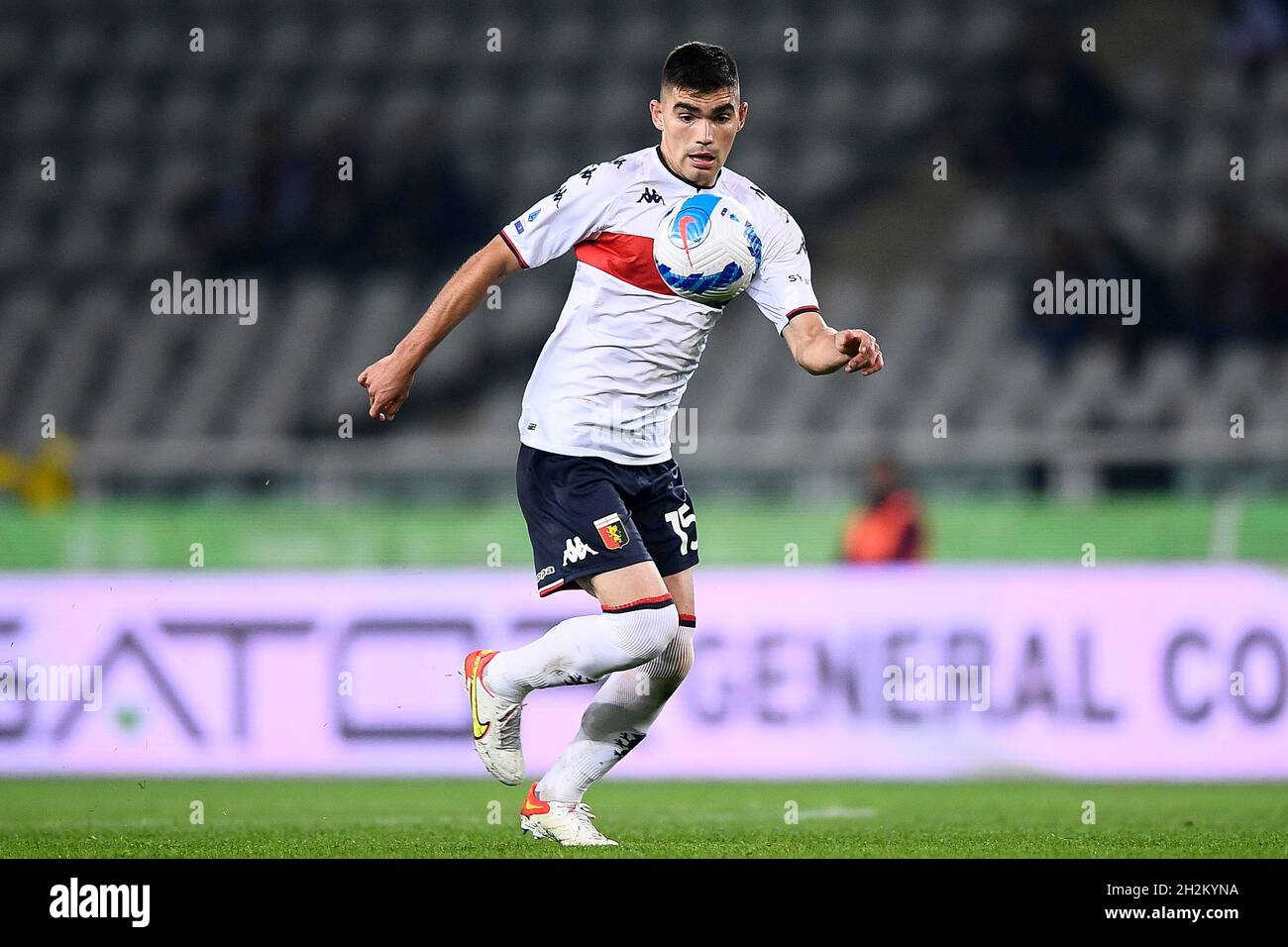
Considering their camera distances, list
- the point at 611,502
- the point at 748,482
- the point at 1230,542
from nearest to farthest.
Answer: the point at 611,502 → the point at 1230,542 → the point at 748,482

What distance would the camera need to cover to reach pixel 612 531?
4.71 metres

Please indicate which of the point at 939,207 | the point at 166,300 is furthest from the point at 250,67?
the point at 939,207

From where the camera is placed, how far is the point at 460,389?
12859 millimetres

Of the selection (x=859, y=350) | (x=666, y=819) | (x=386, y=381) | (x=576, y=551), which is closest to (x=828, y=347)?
(x=859, y=350)

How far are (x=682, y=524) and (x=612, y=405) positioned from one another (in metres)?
0.43

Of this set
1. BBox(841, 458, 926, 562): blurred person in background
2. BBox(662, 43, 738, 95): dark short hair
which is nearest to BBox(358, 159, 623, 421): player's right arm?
BBox(662, 43, 738, 95): dark short hair

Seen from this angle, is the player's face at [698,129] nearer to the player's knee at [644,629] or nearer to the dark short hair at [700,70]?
the dark short hair at [700,70]

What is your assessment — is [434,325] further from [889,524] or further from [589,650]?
[889,524]

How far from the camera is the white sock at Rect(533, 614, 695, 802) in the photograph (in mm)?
4953

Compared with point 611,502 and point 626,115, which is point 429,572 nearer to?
point 611,502

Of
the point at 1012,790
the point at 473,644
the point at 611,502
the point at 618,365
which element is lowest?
the point at 1012,790

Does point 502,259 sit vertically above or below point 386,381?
above

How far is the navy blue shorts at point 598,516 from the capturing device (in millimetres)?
4723

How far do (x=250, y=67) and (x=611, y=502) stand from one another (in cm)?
1078
